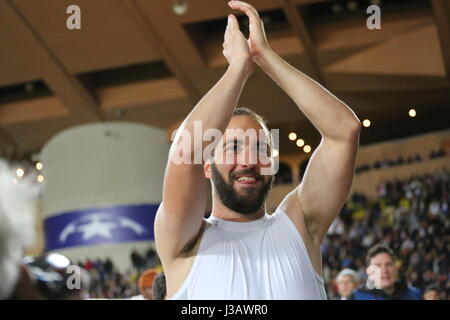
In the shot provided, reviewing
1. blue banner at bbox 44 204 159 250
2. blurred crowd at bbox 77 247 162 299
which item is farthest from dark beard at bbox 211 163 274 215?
blue banner at bbox 44 204 159 250

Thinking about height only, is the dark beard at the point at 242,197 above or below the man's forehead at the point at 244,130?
below

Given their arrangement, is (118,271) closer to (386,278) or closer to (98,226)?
(98,226)

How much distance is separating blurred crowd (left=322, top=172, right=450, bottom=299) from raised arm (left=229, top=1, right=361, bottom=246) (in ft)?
25.1

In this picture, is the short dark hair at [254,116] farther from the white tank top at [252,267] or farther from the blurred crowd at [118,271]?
the blurred crowd at [118,271]

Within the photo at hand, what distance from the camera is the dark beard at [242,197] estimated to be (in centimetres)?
188

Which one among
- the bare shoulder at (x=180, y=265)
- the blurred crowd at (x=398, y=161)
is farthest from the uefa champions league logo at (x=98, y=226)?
the bare shoulder at (x=180, y=265)

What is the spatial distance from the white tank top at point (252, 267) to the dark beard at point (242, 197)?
2.0 inches

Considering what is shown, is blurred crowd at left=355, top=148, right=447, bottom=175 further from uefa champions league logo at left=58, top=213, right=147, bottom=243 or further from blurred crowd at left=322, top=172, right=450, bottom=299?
uefa champions league logo at left=58, top=213, right=147, bottom=243

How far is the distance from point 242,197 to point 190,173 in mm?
196

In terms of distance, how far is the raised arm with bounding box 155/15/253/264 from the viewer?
5.60 feet

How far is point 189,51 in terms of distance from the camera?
15742 millimetres

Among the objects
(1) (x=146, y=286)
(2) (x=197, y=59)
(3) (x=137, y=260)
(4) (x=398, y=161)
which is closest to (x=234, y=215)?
(1) (x=146, y=286)

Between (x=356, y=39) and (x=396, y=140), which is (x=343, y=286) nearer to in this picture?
(x=356, y=39)

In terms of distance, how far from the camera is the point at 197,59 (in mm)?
15906
